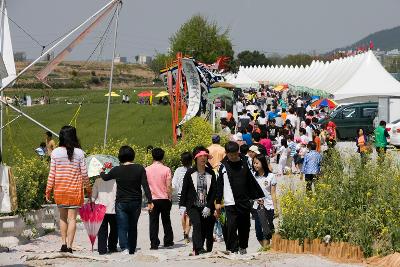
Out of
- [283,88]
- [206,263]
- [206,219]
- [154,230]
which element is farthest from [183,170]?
[283,88]

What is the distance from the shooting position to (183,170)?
13.8 m

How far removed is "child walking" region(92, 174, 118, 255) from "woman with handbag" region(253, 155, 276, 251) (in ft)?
6.21

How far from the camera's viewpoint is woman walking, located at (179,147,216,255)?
1173 cm

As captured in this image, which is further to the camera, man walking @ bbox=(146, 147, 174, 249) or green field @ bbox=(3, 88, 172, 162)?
green field @ bbox=(3, 88, 172, 162)

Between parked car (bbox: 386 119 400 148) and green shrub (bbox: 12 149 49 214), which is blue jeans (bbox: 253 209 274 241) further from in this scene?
parked car (bbox: 386 119 400 148)

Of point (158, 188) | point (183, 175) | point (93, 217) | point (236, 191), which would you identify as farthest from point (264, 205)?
point (93, 217)

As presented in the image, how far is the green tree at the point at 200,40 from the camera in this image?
117562 millimetres

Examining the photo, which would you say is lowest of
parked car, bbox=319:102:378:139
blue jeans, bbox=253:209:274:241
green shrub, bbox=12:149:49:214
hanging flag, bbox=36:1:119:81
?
blue jeans, bbox=253:209:274:241

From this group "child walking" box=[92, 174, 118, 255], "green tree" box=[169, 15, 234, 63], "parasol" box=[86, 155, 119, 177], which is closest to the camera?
"child walking" box=[92, 174, 118, 255]

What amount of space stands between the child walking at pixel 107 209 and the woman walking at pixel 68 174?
86cm

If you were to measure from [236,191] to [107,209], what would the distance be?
2.22 metres

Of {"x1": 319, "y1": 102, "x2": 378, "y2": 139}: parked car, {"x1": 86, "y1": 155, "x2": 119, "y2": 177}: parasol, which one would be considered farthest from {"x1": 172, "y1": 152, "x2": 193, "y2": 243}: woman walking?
{"x1": 319, "y1": 102, "x2": 378, "y2": 139}: parked car

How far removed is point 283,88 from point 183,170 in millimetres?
72146

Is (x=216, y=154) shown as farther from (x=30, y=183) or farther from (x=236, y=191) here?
(x=236, y=191)
